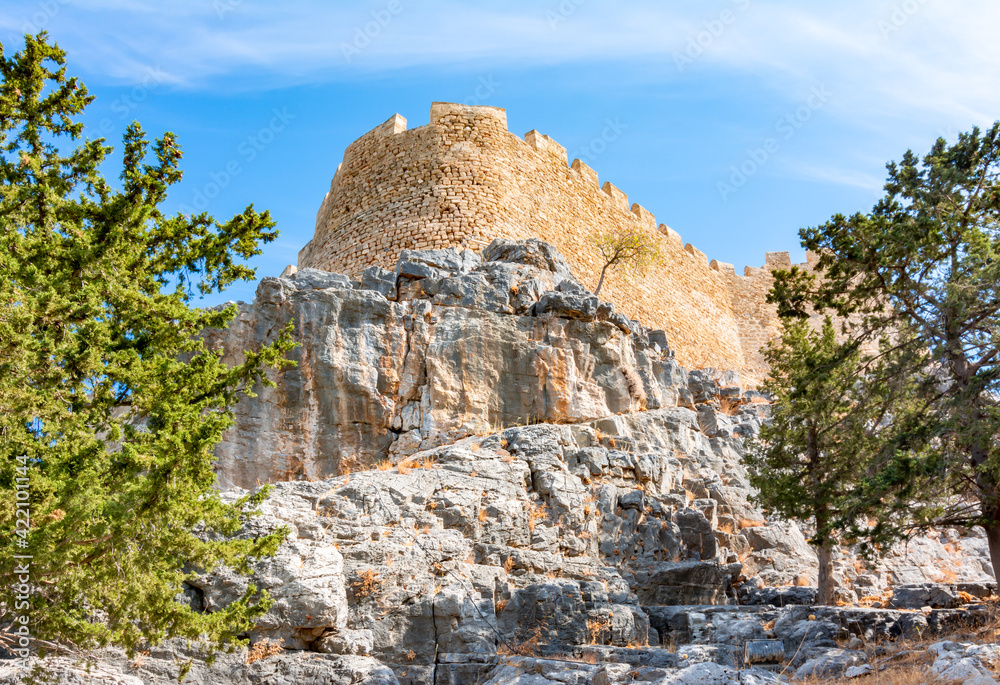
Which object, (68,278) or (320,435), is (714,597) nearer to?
(320,435)

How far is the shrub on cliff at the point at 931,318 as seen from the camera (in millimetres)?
10000

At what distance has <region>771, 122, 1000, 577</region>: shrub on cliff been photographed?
10.0 m

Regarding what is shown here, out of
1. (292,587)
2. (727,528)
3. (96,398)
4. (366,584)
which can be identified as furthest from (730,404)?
(96,398)

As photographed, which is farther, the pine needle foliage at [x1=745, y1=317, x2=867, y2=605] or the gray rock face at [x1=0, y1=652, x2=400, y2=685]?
the pine needle foliage at [x1=745, y1=317, x2=867, y2=605]

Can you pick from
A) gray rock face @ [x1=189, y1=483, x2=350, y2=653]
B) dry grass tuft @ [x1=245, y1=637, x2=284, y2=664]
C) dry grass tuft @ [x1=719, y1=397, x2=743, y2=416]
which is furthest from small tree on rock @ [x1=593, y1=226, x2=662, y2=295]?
dry grass tuft @ [x1=245, y1=637, x2=284, y2=664]

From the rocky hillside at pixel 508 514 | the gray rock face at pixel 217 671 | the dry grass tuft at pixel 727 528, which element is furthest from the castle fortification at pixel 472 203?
the gray rock face at pixel 217 671

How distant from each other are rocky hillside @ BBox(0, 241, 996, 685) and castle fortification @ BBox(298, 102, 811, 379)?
4004 millimetres

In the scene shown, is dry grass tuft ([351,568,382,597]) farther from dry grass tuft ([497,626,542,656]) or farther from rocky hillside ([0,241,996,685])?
dry grass tuft ([497,626,542,656])

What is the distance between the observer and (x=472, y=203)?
21828 mm

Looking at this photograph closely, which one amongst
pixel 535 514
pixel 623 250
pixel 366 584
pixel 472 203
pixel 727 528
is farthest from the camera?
pixel 623 250

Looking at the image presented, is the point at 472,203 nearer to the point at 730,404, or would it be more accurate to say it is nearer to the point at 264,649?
the point at 730,404

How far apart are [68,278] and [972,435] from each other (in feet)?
35.6

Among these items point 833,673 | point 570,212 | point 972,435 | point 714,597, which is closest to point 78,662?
point 833,673

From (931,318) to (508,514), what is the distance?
7387mm
